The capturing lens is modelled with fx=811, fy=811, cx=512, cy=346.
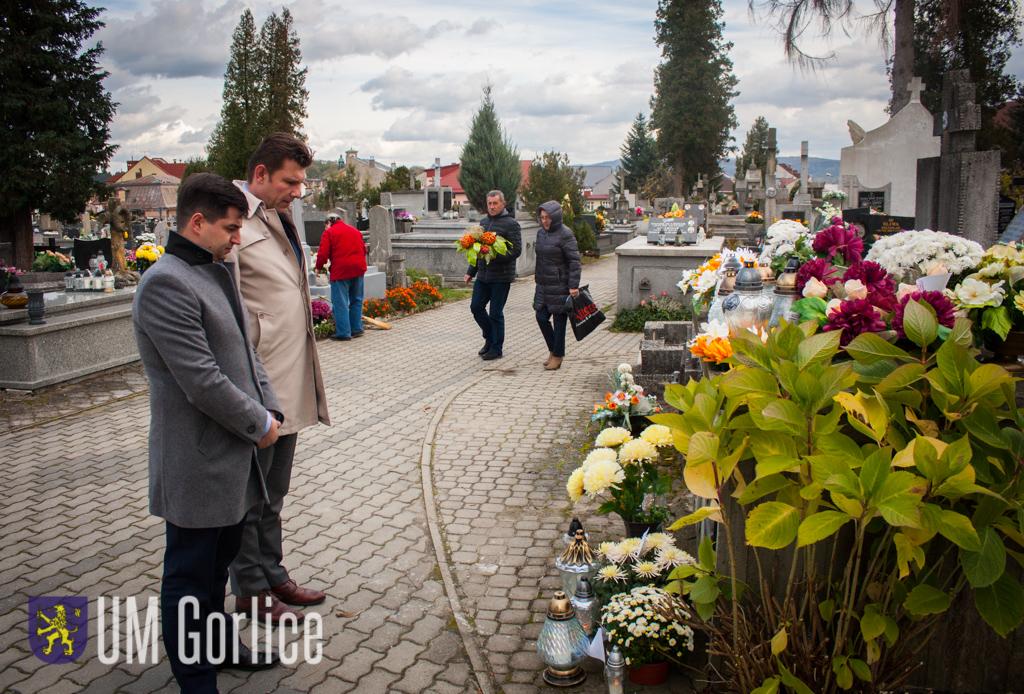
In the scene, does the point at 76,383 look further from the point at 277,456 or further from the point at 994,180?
the point at 994,180

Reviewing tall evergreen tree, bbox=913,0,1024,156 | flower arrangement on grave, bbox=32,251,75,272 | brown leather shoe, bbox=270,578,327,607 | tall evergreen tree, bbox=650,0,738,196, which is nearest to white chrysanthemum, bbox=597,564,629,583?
brown leather shoe, bbox=270,578,327,607

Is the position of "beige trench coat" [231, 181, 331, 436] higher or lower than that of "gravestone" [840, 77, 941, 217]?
lower

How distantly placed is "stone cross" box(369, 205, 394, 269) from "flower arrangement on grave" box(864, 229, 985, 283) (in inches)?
528

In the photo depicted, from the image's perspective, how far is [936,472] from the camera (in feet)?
7.34

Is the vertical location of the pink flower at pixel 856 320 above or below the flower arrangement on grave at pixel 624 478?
above

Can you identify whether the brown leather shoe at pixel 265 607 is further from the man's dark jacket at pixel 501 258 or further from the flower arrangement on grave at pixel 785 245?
the man's dark jacket at pixel 501 258

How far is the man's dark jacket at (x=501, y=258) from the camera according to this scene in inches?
381

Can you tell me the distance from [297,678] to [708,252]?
10.3m

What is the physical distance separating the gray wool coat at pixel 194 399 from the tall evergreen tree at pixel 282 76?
172 ft

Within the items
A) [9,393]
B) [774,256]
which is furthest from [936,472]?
[9,393]

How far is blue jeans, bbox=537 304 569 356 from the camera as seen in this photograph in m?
9.38

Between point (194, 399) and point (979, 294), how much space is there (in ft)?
9.89

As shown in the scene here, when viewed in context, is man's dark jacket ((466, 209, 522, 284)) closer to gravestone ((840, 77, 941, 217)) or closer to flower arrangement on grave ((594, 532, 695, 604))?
flower arrangement on grave ((594, 532, 695, 604))

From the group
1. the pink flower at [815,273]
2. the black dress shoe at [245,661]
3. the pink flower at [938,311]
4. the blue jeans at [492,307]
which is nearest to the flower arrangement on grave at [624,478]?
the pink flower at [815,273]
